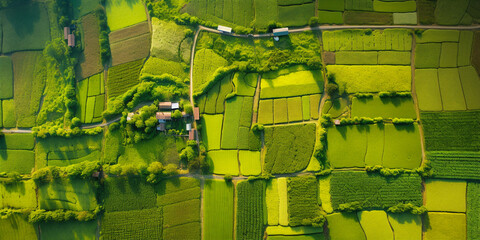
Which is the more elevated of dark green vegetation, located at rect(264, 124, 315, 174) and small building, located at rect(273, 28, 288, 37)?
small building, located at rect(273, 28, 288, 37)

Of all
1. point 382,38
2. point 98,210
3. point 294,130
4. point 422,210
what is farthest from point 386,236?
point 98,210

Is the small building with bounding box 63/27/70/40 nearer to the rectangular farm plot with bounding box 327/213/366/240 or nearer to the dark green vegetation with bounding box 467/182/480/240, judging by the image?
the rectangular farm plot with bounding box 327/213/366/240

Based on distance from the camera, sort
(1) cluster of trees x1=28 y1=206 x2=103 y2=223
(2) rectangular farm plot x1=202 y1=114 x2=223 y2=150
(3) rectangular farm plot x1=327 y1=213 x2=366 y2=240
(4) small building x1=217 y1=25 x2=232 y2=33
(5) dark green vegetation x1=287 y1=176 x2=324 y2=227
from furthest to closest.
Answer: (4) small building x1=217 y1=25 x2=232 y2=33
(2) rectangular farm plot x1=202 y1=114 x2=223 y2=150
(1) cluster of trees x1=28 y1=206 x2=103 y2=223
(5) dark green vegetation x1=287 y1=176 x2=324 y2=227
(3) rectangular farm plot x1=327 y1=213 x2=366 y2=240

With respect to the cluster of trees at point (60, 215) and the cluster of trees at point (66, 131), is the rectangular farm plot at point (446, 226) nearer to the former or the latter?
the cluster of trees at point (60, 215)

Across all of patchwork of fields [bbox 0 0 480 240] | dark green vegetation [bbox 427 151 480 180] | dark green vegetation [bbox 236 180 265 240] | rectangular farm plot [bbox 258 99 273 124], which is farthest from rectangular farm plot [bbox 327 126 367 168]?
dark green vegetation [bbox 236 180 265 240]

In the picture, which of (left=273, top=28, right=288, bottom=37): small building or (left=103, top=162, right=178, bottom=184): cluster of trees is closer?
(left=103, top=162, right=178, bottom=184): cluster of trees


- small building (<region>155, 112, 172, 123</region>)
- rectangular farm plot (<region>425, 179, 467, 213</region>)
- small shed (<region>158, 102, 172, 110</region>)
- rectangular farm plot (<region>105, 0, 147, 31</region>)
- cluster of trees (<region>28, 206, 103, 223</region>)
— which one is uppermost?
rectangular farm plot (<region>105, 0, 147, 31</region>)

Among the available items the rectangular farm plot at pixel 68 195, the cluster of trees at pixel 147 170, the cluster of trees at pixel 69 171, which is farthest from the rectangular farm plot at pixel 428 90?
the rectangular farm plot at pixel 68 195
